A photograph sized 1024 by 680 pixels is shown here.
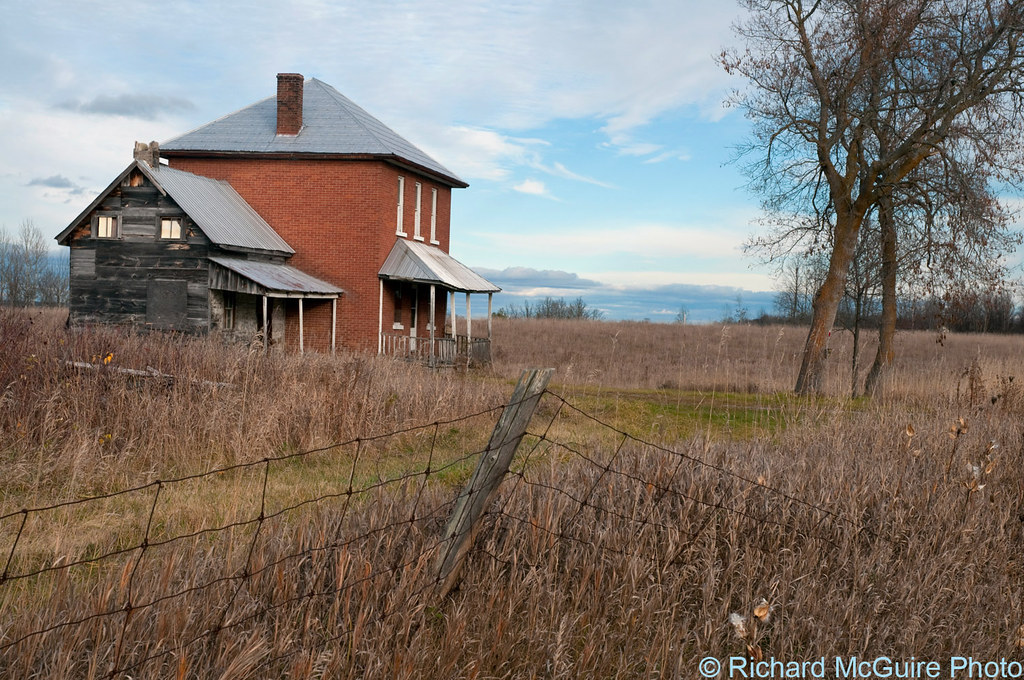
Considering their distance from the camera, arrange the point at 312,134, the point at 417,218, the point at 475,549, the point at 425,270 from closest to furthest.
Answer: the point at 475,549, the point at 425,270, the point at 312,134, the point at 417,218

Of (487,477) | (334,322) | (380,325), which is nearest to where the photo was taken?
(487,477)

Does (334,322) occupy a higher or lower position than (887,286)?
lower

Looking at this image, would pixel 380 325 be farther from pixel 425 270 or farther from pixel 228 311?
pixel 228 311

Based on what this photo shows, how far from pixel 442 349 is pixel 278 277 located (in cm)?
502

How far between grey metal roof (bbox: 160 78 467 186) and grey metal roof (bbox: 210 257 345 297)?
3.63m

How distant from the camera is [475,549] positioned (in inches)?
190

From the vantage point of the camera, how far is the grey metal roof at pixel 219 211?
71.4 ft

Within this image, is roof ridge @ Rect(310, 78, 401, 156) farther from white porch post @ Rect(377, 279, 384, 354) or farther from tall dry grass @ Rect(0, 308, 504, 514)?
tall dry grass @ Rect(0, 308, 504, 514)

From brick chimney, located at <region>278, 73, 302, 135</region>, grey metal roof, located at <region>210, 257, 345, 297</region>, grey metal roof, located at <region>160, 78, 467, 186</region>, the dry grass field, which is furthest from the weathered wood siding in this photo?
the dry grass field

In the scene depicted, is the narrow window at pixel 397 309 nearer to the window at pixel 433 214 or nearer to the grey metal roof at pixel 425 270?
the grey metal roof at pixel 425 270

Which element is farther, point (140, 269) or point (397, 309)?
point (397, 309)

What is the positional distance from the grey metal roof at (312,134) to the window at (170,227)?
413 cm

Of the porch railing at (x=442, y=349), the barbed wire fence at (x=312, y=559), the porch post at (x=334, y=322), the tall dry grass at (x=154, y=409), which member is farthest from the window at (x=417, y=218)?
the barbed wire fence at (x=312, y=559)

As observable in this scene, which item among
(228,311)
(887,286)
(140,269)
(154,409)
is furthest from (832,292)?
(140,269)
